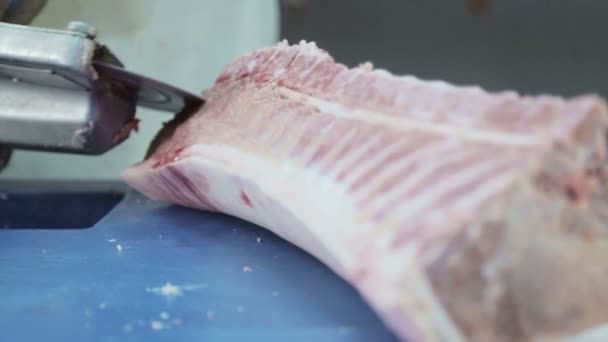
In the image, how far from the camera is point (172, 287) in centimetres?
82

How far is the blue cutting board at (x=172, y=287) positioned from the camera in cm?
72

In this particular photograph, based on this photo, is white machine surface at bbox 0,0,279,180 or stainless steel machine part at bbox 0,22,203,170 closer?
stainless steel machine part at bbox 0,22,203,170

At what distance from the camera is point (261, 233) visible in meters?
Answer: 0.99

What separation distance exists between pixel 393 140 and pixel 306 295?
226 millimetres

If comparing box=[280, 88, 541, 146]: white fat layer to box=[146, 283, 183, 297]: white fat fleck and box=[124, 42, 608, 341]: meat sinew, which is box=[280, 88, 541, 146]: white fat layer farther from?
box=[146, 283, 183, 297]: white fat fleck

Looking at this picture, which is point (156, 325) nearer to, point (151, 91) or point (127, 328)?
point (127, 328)

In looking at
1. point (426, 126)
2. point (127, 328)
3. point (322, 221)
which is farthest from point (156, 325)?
point (426, 126)

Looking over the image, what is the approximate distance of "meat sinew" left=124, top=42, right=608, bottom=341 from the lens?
21.1 inches

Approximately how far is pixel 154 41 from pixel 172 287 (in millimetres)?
1093

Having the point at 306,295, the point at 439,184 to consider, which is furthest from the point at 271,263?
the point at 439,184

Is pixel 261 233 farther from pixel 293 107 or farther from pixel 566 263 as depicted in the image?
pixel 566 263

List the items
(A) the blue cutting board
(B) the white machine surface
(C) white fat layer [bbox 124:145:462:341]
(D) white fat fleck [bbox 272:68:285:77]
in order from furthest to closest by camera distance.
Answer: (B) the white machine surface
(D) white fat fleck [bbox 272:68:285:77]
(A) the blue cutting board
(C) white fat layer [bbox 124:145:462:341]

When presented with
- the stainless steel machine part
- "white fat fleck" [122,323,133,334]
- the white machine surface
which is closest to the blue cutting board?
"white fat fleck" [122,323,133,334]

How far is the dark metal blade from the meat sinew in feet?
1.24
